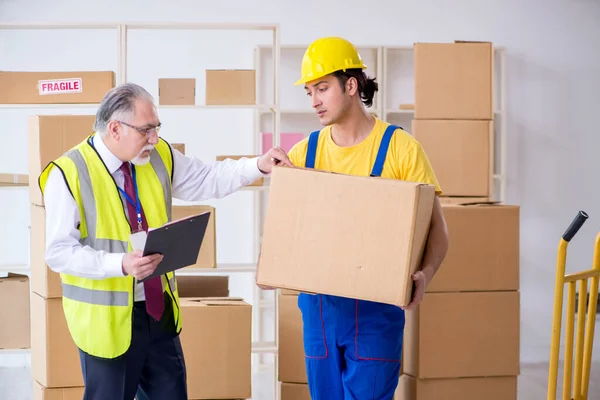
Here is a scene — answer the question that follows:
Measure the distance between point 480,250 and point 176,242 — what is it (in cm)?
171

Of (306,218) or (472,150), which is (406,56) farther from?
(306,218)

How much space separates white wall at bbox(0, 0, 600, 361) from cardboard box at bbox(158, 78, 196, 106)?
1529mm

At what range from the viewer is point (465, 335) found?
3.25 m

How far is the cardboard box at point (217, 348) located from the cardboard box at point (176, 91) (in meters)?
1.04

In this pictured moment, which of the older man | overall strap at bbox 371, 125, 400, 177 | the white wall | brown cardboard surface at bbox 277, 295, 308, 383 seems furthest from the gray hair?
the white wall

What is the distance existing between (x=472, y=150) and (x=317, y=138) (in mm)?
1579

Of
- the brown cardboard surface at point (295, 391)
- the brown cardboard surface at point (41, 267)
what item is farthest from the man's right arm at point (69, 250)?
the brown cardboard surface at point (295, 391)

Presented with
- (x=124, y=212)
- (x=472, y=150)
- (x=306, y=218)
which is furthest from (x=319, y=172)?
(x=472, y=150)

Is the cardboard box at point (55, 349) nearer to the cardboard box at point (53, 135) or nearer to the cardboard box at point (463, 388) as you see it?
the cardboard box at point (53, 135)

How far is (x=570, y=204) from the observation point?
17.8ft

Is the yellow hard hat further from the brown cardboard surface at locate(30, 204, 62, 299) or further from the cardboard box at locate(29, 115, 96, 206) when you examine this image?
the brown cardboard surface at locate(30, 204, 62, 299)

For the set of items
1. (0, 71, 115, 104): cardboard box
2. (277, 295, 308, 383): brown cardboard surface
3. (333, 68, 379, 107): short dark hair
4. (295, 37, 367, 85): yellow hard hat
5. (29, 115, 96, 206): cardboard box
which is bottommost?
(277, 295, 308, 383): brown cardboard surface

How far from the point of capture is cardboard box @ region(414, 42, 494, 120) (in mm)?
3527

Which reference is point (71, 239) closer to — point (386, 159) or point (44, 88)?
point (386, 159)
